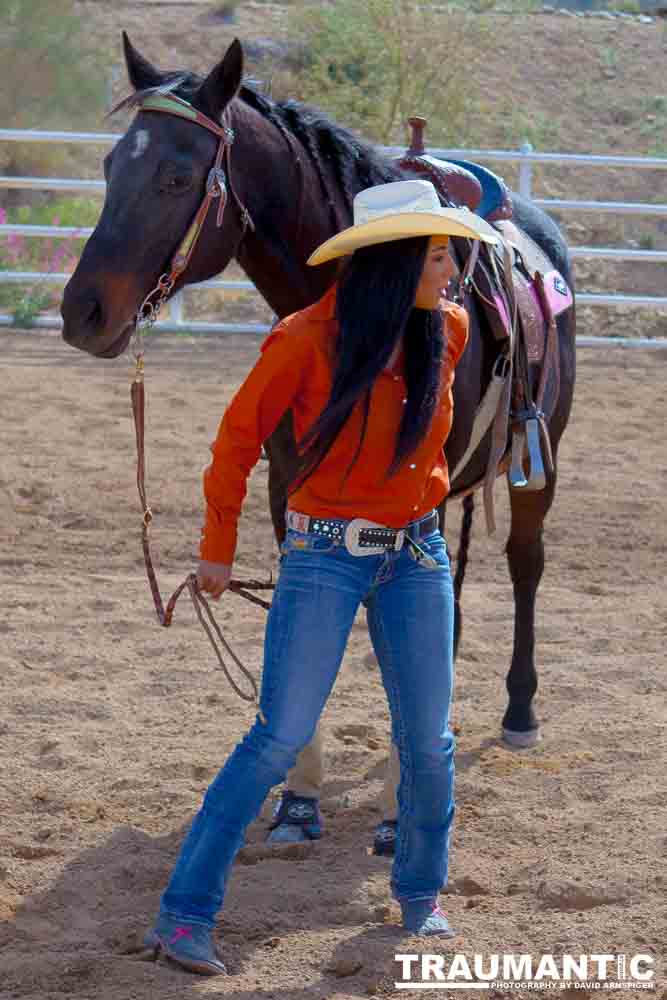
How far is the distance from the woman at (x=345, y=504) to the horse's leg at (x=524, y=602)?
1673 mm

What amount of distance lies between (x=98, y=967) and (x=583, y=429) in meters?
6.36

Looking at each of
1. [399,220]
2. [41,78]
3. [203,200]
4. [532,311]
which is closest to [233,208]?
[203,200]

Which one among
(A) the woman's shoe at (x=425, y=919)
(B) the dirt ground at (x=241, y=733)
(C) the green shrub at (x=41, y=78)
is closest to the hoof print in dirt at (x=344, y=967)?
(B) the dirt ground at (x=241, y=733)

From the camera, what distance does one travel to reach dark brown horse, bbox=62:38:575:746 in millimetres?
3346

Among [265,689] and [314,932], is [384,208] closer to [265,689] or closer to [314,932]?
[265,689]

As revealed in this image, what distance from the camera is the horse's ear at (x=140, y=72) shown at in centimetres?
365

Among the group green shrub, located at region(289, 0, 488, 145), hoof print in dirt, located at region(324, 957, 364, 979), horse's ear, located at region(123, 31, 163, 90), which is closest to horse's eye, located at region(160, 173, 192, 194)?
horse's ear, located at region(123, 31, 163, 90)

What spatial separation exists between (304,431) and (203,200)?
852 mm

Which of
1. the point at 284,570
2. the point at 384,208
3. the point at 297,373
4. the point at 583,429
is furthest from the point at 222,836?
the point at 583,429

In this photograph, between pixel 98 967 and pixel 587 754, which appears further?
pixel 587 754

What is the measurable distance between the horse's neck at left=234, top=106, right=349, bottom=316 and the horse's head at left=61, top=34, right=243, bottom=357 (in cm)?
11

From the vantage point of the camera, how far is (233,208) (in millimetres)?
3564

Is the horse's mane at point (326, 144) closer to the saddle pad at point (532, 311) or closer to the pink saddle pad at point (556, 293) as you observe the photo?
the saddle pad at point (532, 311)

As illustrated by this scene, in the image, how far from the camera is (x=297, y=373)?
2.89m
